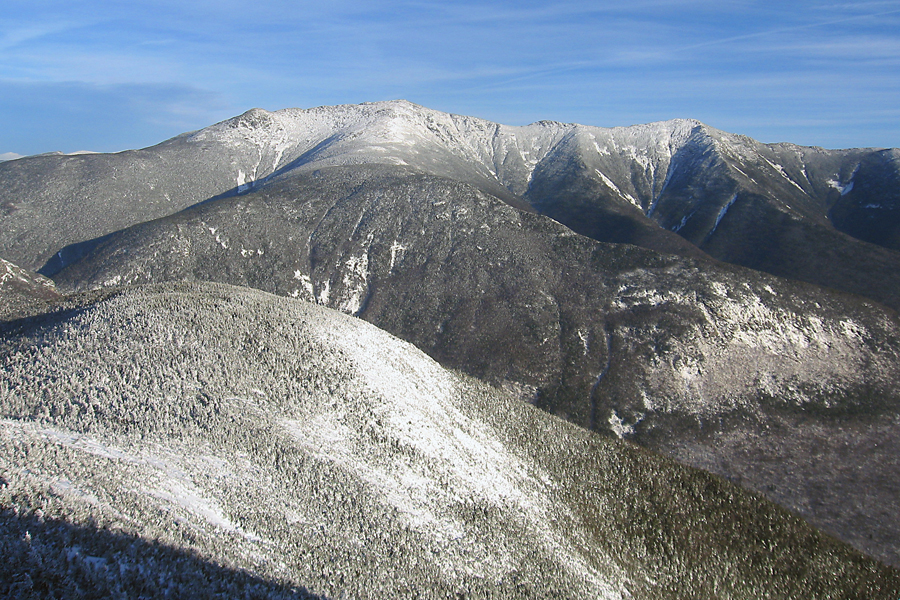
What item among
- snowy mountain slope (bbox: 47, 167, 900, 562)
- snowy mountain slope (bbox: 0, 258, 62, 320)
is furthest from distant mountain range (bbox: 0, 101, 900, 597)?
snowy mountain slope (bbox: 0, 258, 62, 320)

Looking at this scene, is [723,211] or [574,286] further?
[723,211]

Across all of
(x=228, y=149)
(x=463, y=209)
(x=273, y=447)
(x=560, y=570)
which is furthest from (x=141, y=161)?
(x=560, y=570)

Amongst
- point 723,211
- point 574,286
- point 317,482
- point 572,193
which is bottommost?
point 317,482

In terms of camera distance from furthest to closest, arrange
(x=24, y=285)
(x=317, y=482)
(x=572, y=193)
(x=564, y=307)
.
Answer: (x=572, y=193) < (x=564, y=307) < (x=24, y=285) < (x=317, y=482)

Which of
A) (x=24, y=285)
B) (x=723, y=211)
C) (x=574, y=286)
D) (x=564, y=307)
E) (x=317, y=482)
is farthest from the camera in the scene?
(x=723, y=211)

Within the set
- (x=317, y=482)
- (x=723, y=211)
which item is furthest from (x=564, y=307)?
(x=723, y=211)

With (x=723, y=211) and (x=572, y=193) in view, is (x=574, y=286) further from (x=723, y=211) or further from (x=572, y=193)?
(x=572, y=193)

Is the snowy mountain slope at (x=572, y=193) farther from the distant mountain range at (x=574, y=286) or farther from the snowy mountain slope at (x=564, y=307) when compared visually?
the snowy mountain slope at (x=564, y=307)
